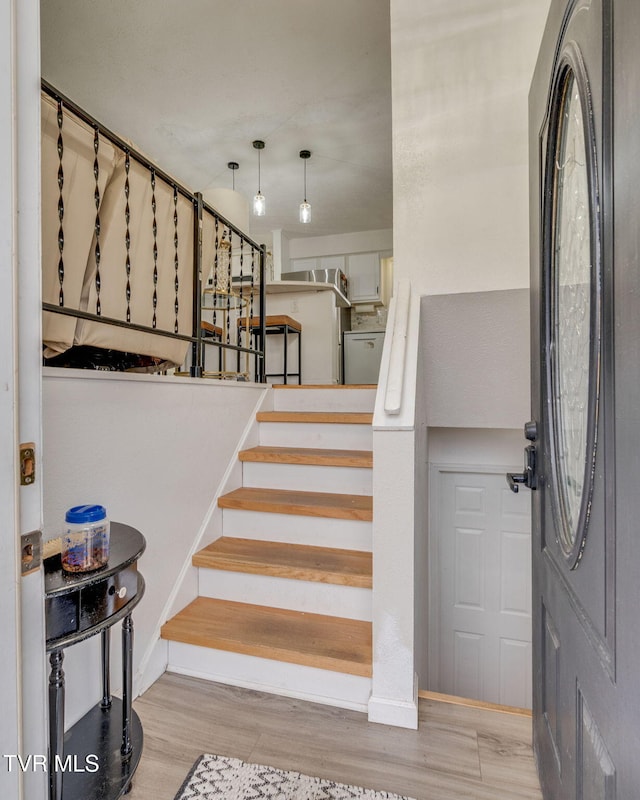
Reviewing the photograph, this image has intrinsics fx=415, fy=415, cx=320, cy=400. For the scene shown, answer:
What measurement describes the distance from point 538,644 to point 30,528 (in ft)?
4.16

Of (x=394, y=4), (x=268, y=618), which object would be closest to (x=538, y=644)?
(x=268, y=618)

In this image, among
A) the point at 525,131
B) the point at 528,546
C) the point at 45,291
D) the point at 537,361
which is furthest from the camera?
the point at 528,546

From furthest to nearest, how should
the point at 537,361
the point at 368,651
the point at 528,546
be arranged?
the point at 528,546 → the point at 368,651 → the point at 537,361

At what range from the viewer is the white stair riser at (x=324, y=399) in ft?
8.90

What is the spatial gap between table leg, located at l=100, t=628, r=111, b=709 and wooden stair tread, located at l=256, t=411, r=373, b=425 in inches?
57.6

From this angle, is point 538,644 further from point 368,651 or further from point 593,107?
point 593,107

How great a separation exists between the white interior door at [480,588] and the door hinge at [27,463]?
257 centimetres

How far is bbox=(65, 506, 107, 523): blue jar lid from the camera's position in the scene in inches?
37.0

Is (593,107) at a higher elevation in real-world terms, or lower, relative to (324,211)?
lower

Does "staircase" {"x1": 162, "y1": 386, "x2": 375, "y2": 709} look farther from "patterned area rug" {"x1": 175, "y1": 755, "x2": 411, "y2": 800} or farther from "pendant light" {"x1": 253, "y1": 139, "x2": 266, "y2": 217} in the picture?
"pendant light" {"x1": 253, "y1": 139, "x2": 266, "y2": 217}

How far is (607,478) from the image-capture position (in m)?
0.60

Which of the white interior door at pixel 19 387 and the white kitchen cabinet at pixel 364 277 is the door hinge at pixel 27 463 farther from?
the white kitchen cabinet at pixel 364 277

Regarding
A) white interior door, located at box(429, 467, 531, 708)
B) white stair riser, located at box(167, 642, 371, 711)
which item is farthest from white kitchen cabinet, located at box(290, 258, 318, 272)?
white stair riser, located at box(167, 642, 371, 711)

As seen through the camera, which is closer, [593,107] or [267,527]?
[593,107]
